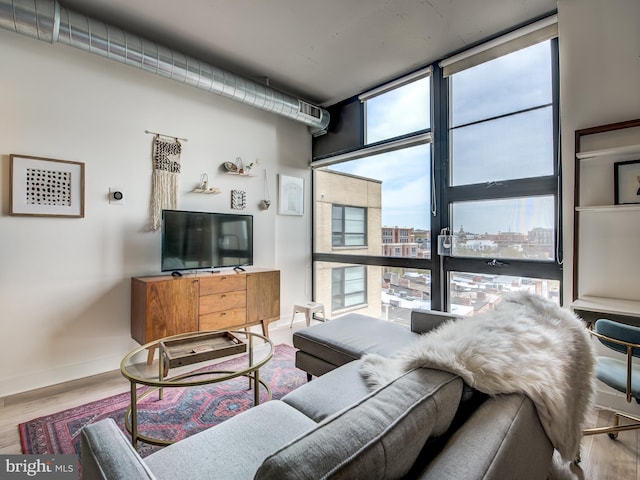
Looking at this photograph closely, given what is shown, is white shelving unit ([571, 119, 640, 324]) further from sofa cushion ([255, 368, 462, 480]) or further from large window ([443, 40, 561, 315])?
sofa cushion ([255, 368, 462, 480])

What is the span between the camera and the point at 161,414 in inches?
81.6

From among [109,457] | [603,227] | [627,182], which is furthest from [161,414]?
[627,182]

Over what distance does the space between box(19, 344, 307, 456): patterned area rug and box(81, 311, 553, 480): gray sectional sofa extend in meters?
0.89

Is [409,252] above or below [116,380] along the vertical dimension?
above

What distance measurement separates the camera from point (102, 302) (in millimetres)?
2791

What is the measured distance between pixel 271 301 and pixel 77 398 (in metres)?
1.79

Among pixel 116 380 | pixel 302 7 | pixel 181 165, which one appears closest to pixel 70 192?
pixel 181 165

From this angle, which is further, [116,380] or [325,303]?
[325,303]

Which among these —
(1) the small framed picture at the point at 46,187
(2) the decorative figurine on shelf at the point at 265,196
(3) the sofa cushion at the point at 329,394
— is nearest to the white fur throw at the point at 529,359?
(3) the sofa cushion at the point at 329,394

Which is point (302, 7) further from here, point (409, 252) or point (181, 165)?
point (409, 252)

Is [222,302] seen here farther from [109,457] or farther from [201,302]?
[109,457]

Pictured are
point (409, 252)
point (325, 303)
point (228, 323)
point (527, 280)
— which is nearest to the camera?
point (527, 280)

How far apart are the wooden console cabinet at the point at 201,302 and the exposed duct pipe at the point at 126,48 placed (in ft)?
6.09

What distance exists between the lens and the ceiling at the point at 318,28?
2391 millimetres
